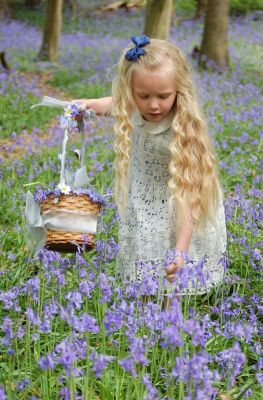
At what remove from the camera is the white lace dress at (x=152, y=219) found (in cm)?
371

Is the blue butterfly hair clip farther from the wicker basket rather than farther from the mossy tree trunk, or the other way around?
the mossy tree trunk

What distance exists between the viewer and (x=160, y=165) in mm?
3783

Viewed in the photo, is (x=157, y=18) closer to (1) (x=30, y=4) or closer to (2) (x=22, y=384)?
(2) (x=22, y=384)

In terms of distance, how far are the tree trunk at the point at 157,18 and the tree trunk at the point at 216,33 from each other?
5.80 feet

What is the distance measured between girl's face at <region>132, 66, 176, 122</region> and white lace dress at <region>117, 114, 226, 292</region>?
0.24 metres

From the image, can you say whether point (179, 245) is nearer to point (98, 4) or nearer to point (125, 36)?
point (125, 36)

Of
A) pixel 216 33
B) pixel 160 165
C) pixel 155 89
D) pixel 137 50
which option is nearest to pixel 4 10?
pixel 216 33

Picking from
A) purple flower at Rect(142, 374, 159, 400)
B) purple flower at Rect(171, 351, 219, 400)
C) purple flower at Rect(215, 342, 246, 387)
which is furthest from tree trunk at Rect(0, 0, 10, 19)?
purple flower at Rect(171, 351, 219, 400)

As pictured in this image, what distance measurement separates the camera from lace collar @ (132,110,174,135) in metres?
3.64

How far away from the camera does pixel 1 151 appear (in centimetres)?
752

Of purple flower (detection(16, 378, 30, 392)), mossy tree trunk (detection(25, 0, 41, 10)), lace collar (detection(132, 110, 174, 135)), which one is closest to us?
purple flower (detection(16, 378, 30, 392))

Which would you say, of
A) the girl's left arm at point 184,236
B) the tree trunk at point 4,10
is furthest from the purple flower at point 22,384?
the tree trunk at point 4,10

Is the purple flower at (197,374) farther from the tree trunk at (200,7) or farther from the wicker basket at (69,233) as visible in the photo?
the tree trunk at (200,7)

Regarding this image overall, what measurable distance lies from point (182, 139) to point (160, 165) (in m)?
0.30
